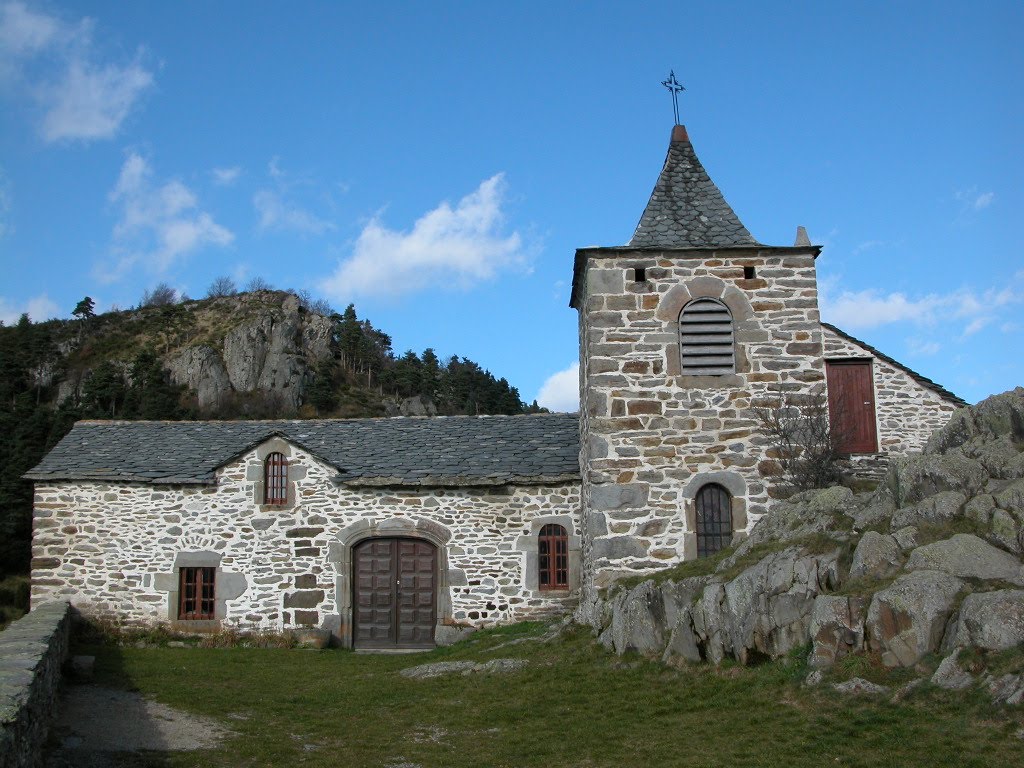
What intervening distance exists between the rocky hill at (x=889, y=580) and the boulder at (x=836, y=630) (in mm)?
11

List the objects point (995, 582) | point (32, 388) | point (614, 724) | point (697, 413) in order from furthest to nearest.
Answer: point (32, 388)
point (697, 413)
point (614, 724)
point (995, 582)

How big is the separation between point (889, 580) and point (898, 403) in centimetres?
1112

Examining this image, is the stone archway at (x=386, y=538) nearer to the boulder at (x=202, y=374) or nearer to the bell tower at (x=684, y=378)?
the bell tower at (x=684, y=378)

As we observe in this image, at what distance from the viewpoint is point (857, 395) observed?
18.6m

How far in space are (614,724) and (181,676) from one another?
307 inches

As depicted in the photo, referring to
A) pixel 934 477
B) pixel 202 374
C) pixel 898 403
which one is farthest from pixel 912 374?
pixel 202 374

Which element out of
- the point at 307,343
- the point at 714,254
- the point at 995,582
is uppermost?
the point at 307,343

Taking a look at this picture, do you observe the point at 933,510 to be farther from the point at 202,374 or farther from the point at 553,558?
the point at 202,374

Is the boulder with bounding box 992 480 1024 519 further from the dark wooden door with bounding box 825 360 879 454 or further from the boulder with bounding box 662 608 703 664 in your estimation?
the dark wooden door with bounding box 825 360 879 454

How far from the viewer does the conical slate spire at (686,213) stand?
51.1 feet

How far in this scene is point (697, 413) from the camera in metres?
14.8

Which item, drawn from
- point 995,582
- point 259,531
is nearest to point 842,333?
point 995,582

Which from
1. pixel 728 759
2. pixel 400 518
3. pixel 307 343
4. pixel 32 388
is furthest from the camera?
pixel 307 343

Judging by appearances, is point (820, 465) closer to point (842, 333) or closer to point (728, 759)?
point (842, 333)
